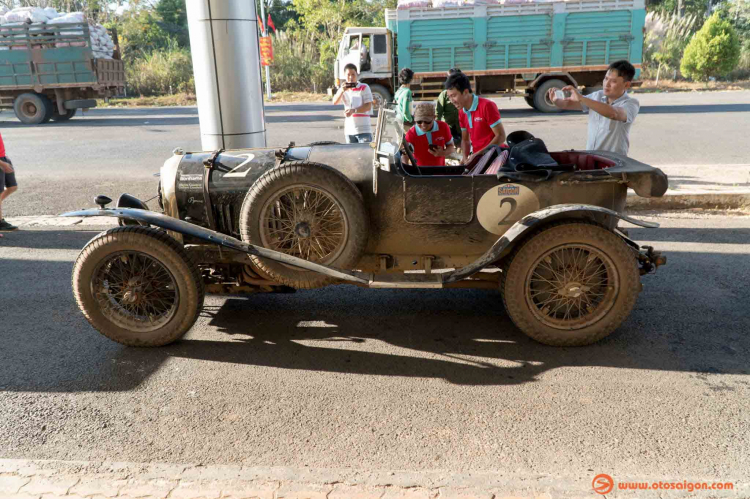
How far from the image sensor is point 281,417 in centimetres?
308

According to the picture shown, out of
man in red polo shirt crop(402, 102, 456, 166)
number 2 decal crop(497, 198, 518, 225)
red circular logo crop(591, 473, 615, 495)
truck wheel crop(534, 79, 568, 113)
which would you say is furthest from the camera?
truck wheel crop(534, 79, 568, 113)

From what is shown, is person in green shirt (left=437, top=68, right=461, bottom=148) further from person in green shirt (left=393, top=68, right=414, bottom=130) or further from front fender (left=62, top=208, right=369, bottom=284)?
front fender (left=62, top=208, right=369, bottom=284)

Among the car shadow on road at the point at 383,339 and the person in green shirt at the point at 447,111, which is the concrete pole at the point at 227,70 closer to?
the car shadow on road at the point at 383,339

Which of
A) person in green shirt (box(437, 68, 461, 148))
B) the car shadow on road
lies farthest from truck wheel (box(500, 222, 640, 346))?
person in green shirt (box(437, 68, 461, 148))

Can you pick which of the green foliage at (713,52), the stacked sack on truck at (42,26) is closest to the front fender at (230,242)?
the stacked sack on truck at (42,26)

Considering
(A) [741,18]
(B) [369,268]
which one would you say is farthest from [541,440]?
(A) [741,18]

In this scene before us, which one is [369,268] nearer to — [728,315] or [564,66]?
[728,315]

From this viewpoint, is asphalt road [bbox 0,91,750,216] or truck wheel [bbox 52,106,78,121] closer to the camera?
asphalt road [bbox 0,91,750,216]

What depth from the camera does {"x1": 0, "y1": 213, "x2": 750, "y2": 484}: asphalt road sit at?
9.05ft

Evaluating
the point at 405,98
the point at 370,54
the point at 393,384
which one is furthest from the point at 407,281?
the point at 370,54

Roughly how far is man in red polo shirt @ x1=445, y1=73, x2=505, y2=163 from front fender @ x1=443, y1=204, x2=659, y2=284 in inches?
72.4

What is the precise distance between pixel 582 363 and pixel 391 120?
2.32m

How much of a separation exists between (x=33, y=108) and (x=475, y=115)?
58.4ft

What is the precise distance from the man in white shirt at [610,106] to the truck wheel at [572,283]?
1252 mm
